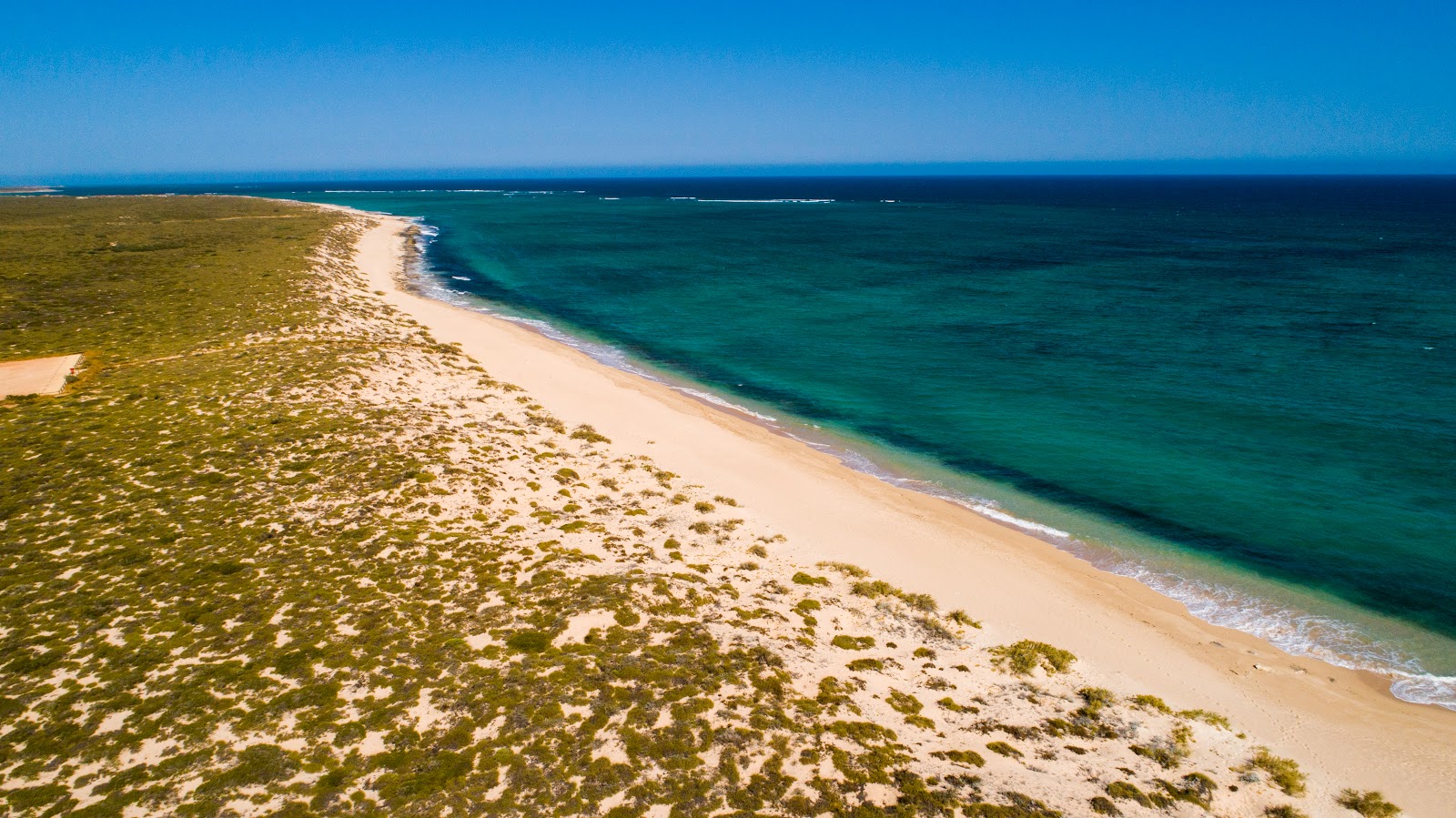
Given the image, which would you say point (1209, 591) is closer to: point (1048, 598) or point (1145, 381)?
point (1048, 598)

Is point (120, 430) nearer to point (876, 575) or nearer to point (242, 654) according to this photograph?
point (242, 654)

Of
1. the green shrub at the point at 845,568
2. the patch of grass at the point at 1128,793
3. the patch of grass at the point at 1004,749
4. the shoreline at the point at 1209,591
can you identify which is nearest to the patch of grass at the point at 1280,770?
the patch of grass at the point at 1128,793

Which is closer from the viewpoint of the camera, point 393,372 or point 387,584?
point 387,584

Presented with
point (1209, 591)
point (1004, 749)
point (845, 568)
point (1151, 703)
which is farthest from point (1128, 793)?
point (1209, 591)

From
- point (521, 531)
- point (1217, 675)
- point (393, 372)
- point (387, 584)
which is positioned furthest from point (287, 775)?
point (393, 372)

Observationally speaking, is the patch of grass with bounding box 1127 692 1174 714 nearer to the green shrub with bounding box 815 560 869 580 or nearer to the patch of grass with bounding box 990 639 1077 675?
the patch of grass with bounding box 990 639 1077 675

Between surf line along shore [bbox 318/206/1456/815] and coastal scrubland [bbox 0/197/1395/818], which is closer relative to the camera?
coastal scrubland [bbox 0/197/1395/818]

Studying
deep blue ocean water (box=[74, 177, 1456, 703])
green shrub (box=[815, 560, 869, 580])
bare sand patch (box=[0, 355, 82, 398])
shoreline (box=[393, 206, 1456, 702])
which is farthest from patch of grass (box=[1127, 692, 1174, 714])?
A: bare sand patch (box=[0, 355, 82, 398])
